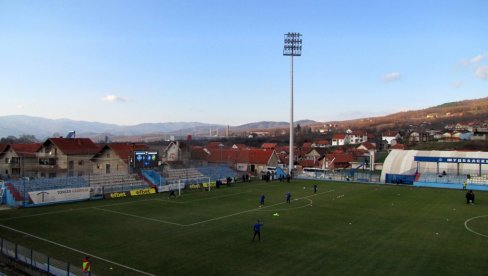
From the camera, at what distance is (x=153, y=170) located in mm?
49250

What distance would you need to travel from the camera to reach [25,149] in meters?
53.9

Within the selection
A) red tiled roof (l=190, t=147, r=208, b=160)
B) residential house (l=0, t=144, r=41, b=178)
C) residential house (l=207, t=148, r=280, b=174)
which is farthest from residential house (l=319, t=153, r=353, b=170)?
residential house (l=0, t=144, r=41, b=178)

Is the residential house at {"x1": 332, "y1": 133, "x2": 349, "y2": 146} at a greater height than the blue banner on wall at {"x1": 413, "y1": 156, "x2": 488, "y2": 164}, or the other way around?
the residential house at {"x1": 332, "y1": 133, "x2": 349, "y2": 146}

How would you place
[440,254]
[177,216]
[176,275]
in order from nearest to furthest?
[176,275] → [440,254] → [177,216]

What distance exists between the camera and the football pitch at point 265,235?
701 inches

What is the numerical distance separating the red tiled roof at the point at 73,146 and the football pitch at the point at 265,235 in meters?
16.0

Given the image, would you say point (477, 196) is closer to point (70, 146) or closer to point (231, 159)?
point (231, 159)

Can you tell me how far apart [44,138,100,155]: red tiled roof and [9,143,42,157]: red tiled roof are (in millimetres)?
2866

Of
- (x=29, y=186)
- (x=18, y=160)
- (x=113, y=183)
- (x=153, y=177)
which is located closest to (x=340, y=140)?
(x=153, y=177)

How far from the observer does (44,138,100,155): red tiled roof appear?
50125mm

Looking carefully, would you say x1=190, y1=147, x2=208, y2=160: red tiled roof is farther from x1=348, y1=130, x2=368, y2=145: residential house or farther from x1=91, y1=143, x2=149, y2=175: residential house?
x1=348, y1=130, x2=368, y2=145: residential house

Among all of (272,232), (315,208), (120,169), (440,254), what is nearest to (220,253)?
(272,232)

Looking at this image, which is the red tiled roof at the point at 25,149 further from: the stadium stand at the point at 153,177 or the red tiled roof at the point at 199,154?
the red tiled roof at the point at 199,154

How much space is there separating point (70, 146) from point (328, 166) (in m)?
50.9
